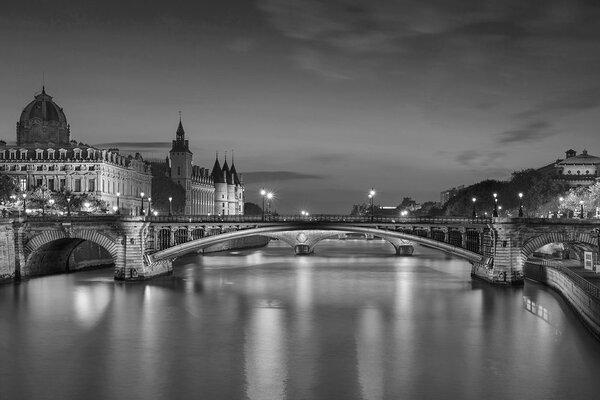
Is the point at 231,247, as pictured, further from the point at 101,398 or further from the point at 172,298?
the point at 101,398

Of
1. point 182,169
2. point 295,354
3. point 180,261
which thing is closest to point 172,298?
point 295,354

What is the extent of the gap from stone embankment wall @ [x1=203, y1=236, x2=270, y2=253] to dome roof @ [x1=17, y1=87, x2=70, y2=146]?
30.6 metres

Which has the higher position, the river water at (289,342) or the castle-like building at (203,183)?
the castle-like building at (203,183)

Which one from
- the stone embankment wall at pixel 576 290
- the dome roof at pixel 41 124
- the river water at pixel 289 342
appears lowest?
the river water at pixel 289 342

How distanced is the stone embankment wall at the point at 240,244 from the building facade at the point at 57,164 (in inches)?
605

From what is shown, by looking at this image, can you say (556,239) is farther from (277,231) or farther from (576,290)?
(277,231)

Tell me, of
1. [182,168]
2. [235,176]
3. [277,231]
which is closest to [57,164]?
[182,168]

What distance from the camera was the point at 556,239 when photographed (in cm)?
5450

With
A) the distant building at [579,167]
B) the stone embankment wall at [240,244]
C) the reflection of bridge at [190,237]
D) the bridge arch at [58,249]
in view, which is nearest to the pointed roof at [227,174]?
the stone embankment wall at [240,244]

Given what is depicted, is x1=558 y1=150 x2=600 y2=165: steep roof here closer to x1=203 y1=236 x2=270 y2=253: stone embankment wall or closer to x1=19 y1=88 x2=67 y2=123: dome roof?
x1=203 y1=236 x2=270 y2=253: stone embankment wall

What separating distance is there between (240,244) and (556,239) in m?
72.6

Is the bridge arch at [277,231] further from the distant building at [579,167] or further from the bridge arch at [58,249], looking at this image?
the distant building at [579,167]

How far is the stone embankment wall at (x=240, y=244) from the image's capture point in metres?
105

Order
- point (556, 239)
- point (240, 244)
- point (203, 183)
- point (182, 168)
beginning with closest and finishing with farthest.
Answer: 1. point (556, 239)
2. point (240, 244)
3. point (182, 168)
4. point (203, 183)
